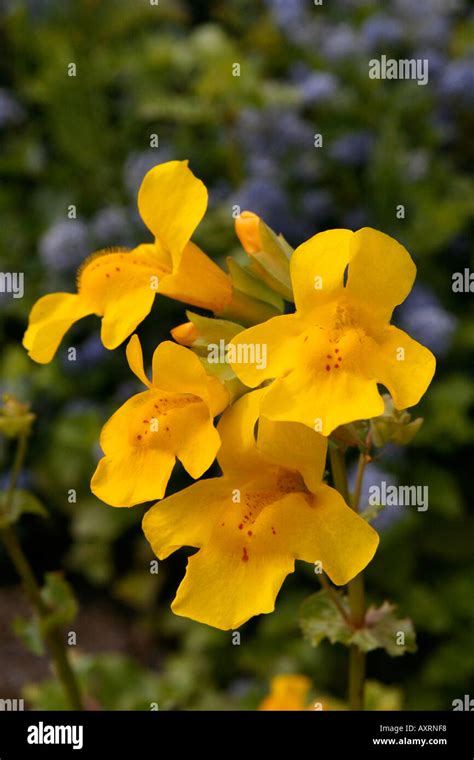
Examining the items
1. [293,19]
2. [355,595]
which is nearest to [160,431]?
[355,595]

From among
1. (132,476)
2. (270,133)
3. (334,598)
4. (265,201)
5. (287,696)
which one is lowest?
(287,696)

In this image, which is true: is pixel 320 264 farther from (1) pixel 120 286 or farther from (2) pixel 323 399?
(1) pixel 120 286

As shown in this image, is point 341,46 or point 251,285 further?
point 341,46

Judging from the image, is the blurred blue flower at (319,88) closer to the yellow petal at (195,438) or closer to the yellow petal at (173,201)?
the yellow petal at (173,201)

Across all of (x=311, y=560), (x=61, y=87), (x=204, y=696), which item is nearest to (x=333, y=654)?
(x=204, y=696)

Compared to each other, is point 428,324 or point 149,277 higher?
point 428,324

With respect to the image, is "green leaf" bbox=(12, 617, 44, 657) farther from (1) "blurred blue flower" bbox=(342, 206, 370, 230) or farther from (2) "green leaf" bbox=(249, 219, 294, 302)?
(1) "blurred blue flower" bbox=(342, 206, 370, 230)
